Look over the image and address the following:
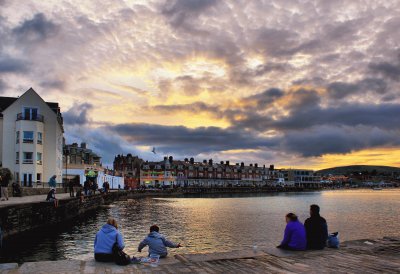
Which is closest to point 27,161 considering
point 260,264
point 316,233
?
point 316,233

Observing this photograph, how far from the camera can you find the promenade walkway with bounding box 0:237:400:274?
10414 millimetres

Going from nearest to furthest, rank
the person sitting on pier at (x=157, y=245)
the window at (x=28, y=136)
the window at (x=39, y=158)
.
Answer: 1. the person sitting on pier at (x=157, y=245)
2. the window at (x=28, y=136)
3. the window at (x=39, y=158)

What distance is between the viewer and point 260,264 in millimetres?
11211

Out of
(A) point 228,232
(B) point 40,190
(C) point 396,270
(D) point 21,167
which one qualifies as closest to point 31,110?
(D) point 21,167

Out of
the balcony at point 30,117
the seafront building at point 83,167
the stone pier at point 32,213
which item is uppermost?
the balcony at point 30,117

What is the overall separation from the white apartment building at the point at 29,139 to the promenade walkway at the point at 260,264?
49.4 meters

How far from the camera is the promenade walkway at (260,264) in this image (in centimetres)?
1041

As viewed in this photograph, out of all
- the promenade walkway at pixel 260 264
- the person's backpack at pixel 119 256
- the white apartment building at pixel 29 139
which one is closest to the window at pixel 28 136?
the white apartment building at pixel 29 139

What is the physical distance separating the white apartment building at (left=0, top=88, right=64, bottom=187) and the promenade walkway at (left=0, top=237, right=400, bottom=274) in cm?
4939

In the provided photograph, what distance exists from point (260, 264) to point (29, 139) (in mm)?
54980

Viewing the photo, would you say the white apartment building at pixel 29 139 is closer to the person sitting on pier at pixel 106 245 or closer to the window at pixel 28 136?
the window at pixel 28 136

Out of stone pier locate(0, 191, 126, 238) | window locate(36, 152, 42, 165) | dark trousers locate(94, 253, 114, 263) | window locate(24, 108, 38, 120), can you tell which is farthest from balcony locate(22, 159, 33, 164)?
dark trousers locate(94, 253, 114, 263)

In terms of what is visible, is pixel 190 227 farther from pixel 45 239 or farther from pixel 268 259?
pixel 268 259

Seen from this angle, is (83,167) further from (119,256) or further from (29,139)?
(119,256)
